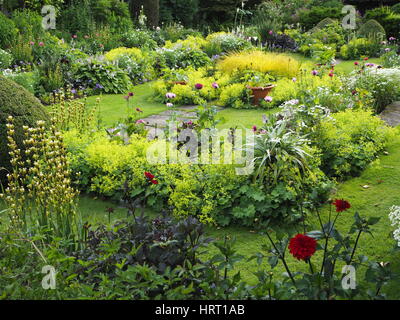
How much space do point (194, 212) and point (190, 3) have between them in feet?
59.5

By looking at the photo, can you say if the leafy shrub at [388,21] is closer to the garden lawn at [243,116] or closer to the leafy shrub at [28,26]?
the garden lawn at [243,116]

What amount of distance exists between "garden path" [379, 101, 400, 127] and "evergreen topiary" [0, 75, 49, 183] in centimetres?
439

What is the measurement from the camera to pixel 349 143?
17.0 feet

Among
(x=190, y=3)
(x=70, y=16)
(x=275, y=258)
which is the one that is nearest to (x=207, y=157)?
(x=275, y=258)

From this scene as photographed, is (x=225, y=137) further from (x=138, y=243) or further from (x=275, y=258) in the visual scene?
(x=275, y=258)

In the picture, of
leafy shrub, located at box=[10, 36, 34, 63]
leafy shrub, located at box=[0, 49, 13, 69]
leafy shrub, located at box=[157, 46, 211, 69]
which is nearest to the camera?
leafy shrub, located at box=[0, 49, 13, 69]

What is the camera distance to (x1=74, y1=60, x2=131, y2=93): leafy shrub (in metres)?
9.08

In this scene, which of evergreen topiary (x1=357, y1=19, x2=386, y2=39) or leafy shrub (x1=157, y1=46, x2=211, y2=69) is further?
evergreen topiary (x1=357, y1=19, x2=386, y2=39)

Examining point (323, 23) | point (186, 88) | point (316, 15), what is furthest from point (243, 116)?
point (316, 15)

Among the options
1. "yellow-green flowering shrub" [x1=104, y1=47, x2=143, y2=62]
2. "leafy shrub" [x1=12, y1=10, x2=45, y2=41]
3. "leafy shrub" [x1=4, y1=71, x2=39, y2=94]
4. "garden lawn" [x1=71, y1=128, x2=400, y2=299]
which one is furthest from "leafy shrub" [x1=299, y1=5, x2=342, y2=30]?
"garden lawn" [x1=71, y1=128, x2=400, y2=299]

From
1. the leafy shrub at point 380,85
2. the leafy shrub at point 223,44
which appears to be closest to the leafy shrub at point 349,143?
the leafy shrub at point 380,85
